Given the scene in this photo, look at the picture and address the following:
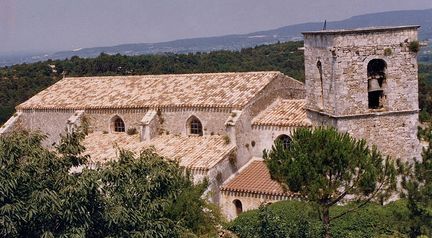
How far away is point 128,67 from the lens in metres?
66.9

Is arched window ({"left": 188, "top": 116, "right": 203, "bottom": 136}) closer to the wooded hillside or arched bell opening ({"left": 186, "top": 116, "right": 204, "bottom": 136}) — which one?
arched bell opening ({"left": 186, "top": 116, "right": 204, "bottom": 136})

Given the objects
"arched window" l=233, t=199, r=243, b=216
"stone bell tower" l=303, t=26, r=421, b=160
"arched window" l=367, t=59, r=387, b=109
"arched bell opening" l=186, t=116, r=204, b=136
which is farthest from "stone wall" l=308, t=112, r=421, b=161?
"arched bell opening" l=186, t=116, r=204, b=136

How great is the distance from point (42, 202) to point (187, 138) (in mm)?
15068

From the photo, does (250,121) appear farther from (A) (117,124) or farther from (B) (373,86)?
(A) (117,124)

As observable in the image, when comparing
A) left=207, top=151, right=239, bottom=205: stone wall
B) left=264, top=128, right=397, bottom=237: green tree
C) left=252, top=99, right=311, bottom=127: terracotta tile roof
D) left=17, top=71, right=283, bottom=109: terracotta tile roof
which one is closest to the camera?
left=264, top=128, right=397, bottom=237: green tree

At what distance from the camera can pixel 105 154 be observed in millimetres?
31891

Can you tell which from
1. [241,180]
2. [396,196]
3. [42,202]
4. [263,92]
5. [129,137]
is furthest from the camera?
[129,137]

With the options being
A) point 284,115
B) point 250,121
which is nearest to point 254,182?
point 250,121

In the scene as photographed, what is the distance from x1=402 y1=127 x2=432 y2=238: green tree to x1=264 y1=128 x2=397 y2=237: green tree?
58 centimetres

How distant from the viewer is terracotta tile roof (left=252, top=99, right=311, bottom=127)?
29175 mm

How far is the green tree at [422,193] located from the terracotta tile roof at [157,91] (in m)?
10.1

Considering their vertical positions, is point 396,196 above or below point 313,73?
below

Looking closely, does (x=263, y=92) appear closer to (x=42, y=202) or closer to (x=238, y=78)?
(x=238, y=78)

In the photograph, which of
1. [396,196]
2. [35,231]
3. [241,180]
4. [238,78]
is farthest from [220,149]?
[35,231]
